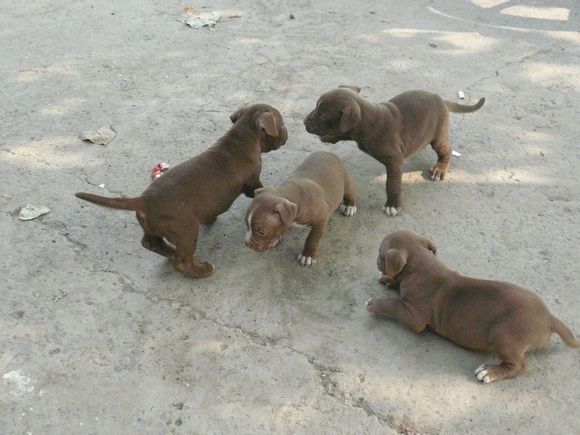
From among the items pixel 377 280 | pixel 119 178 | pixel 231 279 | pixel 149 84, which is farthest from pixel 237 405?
pixel 149 84

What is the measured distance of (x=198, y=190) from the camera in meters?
4.11

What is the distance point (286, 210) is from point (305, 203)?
11.6 inches

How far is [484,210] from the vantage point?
16.0 feet

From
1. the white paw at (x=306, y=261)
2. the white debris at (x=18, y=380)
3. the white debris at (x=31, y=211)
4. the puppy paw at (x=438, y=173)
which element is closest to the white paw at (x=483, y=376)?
the white paw at (x=306, y=261)

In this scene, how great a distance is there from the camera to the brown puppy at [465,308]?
11.2 ft

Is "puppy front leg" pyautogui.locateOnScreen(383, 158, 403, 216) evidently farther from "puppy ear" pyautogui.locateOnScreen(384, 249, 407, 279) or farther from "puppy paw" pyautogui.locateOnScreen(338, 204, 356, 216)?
"puppy ear" pyautogui.locateOnScreen(384, 249, 407, 279)

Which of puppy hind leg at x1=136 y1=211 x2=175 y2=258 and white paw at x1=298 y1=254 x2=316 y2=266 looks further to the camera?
white paw at x1=298 y1=254 x2=316 y2=266

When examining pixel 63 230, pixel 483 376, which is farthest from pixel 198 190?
pixel 483 376

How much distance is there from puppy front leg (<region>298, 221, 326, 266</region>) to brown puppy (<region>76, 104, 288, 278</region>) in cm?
67

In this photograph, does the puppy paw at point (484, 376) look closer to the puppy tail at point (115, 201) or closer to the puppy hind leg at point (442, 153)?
the puppy hind leg at point (442, 153)

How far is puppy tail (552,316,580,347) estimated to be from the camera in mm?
3498

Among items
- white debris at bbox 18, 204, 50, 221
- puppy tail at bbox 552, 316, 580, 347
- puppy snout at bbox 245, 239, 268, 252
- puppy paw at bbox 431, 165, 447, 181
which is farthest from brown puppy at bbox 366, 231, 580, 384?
white debris at bbox 18, 204, 50, 221

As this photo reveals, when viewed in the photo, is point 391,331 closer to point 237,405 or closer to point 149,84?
point 237,405

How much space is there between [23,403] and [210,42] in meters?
5.35
